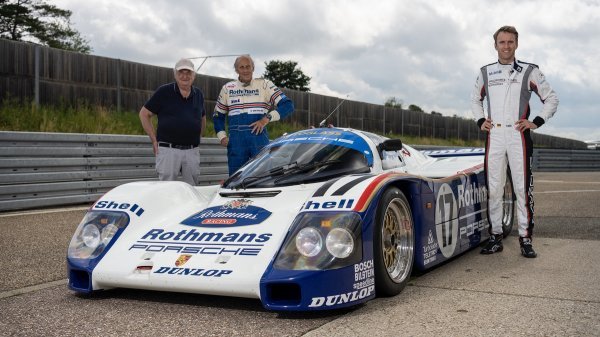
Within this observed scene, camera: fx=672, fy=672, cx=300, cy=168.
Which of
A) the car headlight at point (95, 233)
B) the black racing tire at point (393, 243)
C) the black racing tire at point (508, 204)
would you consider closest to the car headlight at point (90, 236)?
the car headlight at point (95, 233)

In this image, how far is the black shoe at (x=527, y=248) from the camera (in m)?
5.44

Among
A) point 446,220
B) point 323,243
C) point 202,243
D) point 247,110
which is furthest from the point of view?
point 247,110

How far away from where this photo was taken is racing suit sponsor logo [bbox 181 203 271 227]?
13.5 feet

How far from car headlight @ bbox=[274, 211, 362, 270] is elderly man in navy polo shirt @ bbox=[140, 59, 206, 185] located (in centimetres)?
276

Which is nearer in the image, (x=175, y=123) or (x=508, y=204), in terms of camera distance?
(x=175, y=123)

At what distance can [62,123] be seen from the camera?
44.7 ft

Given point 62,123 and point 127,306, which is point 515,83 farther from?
point 62,123

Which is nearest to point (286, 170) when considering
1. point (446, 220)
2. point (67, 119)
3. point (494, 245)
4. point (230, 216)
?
point (230, 216)

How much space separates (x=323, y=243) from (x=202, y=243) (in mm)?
767

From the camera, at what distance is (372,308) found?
146 inches

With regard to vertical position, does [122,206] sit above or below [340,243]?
above

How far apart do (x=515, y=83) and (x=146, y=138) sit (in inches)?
255

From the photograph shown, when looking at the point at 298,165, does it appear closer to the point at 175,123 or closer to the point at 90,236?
the point at 90,236

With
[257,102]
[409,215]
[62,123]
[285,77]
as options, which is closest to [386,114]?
[62,123]
